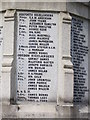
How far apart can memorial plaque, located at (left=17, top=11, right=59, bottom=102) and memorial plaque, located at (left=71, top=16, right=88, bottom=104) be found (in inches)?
29.6

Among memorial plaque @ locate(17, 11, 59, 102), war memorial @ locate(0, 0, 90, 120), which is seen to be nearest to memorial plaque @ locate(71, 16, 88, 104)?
war memorial @ locate(0, 0, 90, 120)

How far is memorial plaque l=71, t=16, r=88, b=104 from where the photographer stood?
404 inches

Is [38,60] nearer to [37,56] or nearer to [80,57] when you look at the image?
[37,56]

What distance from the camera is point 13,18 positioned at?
31.6ft

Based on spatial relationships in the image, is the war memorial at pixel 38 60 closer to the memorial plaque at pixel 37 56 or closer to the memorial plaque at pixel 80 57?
the memorial plaque at pixel 37 56

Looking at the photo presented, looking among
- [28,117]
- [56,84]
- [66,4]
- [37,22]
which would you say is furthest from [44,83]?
[66,4]

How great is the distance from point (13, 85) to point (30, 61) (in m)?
0.82

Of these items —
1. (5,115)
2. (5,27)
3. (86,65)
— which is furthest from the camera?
(86,65)

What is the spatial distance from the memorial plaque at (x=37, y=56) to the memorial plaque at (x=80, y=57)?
0.75 m

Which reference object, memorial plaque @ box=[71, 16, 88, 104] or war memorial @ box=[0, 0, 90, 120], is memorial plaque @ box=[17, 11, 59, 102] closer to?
war memorial @ box=[0, 0, 90, 120]

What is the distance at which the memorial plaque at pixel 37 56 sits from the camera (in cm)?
958

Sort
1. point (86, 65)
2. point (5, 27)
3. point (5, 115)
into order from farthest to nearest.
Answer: point (86, 65) → point (5, 27) → point (5, 115)

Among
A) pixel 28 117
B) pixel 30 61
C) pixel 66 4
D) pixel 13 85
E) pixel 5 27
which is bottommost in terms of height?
pixel 28 117

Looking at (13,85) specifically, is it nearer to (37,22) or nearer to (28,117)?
(28,117)
